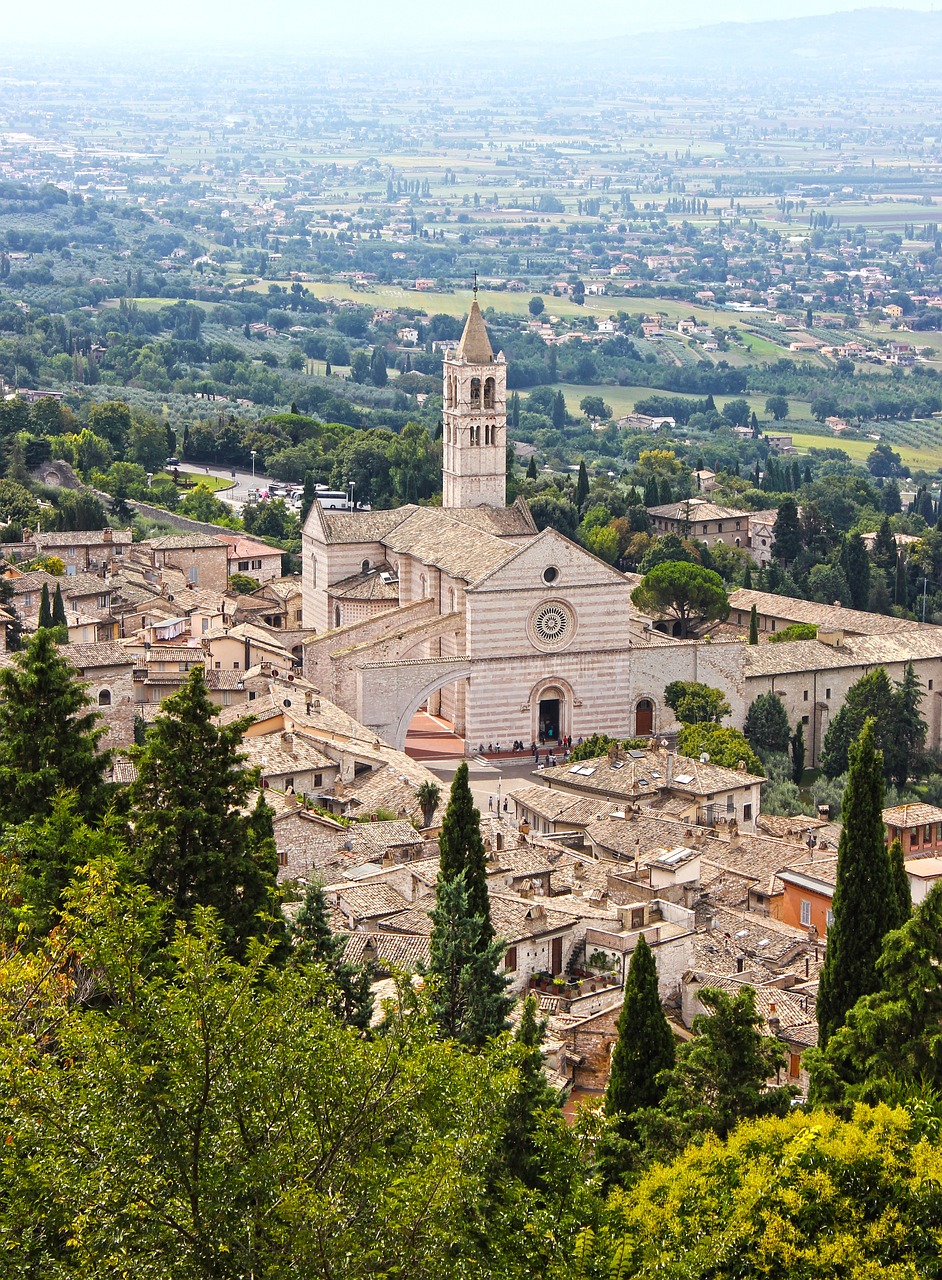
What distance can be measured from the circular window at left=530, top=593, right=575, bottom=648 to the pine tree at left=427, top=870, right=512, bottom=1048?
23.9m

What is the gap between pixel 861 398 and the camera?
152875 millimetres

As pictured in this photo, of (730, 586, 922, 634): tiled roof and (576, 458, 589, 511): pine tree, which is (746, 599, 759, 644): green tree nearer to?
(730, 586, 922, 634): tiled roof

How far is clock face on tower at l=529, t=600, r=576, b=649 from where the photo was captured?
164ft

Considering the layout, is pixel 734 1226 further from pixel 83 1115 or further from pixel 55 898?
A: pixel 55 898

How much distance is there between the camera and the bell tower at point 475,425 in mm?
56531

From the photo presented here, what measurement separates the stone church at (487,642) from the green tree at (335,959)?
73.4 feet

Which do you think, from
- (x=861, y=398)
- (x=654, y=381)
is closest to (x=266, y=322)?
(x=654, y=381)

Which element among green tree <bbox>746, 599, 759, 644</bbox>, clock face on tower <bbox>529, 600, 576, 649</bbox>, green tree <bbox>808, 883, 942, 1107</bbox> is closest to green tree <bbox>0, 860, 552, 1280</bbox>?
green tree <bbox>808, 883, 942, 1107</bbox>

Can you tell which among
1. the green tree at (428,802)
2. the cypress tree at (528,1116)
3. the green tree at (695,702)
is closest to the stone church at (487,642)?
the green tree at (695,702)

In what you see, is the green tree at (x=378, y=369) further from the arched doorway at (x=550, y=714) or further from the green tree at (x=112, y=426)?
the arched doorway at (x=550, y=714)

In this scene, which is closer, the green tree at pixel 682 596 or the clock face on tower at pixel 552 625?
the clock face on tower at pixel 552 625

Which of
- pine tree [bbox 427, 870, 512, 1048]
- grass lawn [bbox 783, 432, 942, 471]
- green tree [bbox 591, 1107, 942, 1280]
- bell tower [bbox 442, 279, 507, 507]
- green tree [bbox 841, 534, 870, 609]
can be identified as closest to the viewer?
green tree [bbox 591, 1107, 942, 1280]

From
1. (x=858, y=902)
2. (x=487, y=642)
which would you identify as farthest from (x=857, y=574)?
(x=858, y=902)

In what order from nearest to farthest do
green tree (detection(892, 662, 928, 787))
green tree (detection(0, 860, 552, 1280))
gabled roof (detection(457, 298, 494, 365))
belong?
green tree (detection(0, 860, 552, 1280))
green tree (detection(892, 662, 928, 787))
gabled roof (detection(457, 298, 494, 365))
